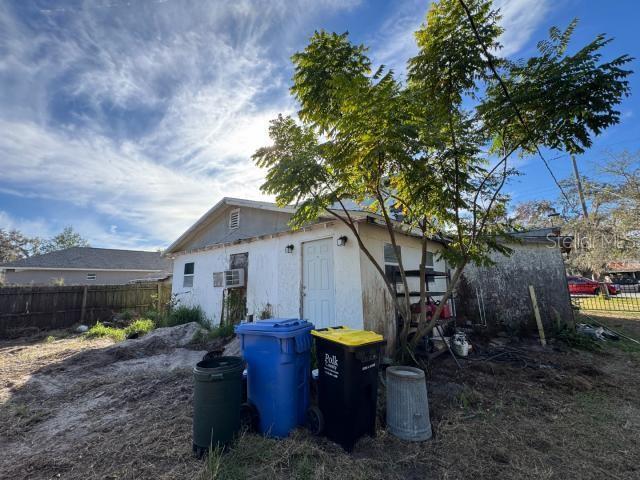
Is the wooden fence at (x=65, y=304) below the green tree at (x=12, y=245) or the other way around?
below

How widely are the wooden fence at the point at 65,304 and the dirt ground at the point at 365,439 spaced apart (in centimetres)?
649

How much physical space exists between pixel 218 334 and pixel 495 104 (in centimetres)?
807

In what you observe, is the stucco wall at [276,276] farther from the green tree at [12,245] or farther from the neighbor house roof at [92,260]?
the green tree at [12,245]

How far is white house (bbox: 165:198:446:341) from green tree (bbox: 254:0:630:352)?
117 cm

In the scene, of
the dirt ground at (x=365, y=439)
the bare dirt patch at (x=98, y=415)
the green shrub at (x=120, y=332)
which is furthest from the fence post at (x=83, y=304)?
the dirt ground at (x=365, y=439)

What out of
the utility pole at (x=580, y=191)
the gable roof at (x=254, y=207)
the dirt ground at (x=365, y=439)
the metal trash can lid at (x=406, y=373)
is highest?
the utility pole at (x=580, y=191)

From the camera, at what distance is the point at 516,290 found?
9.30m

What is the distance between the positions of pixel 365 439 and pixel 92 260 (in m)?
26.8

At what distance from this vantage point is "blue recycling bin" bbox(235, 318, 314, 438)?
298 cm

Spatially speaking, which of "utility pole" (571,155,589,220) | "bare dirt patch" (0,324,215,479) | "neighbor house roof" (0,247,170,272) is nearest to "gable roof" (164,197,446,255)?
"bare dirt patch" (0,324,215,479)

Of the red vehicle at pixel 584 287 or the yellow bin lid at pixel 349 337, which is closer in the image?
the yellow bin lid at pixel 349 337

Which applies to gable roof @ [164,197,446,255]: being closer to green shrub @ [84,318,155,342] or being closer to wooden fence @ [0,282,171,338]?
green shrub @ [84,318,155,342]

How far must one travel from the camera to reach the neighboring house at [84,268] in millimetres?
20031

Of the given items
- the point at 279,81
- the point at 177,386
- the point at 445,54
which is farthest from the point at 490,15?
the point at 177,386
